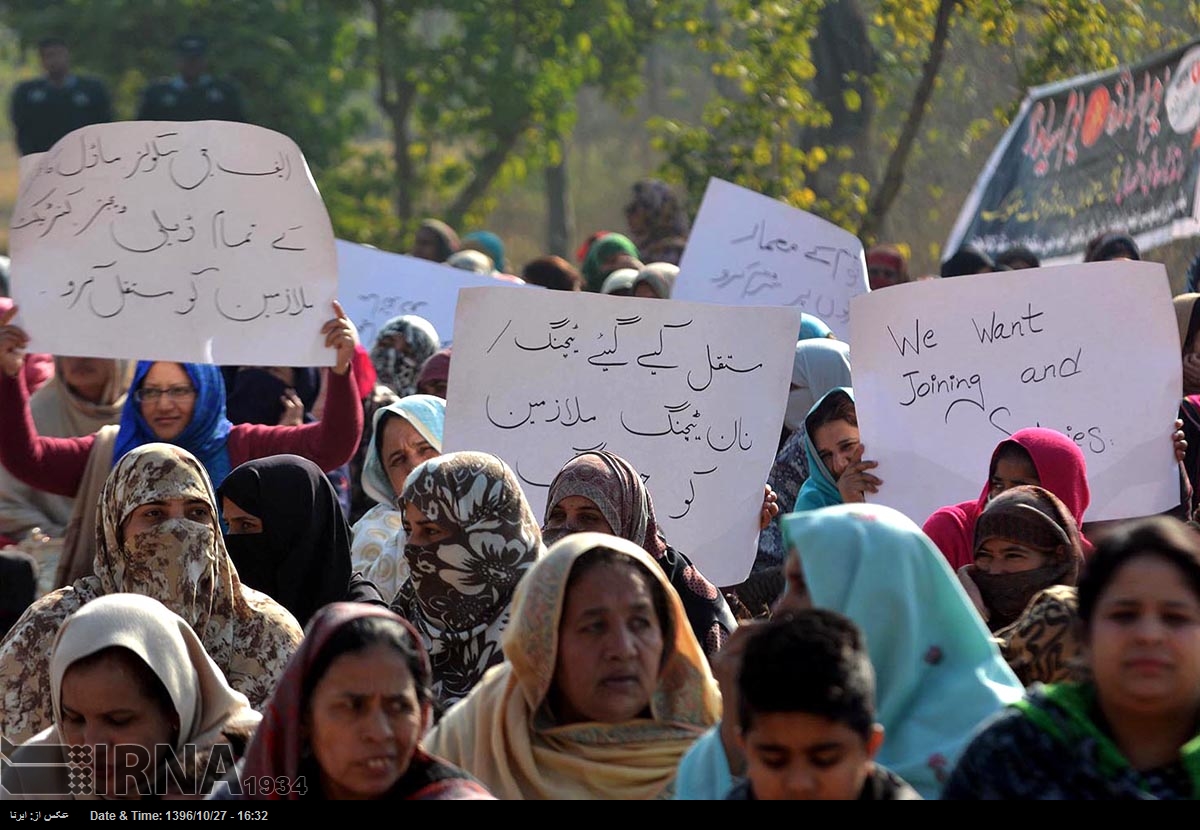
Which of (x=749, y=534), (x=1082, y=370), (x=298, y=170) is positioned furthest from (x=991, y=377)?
(x=298, y=170)

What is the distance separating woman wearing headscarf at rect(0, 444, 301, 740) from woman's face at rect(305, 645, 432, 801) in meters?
1.16

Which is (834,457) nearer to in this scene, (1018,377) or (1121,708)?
(1018,377)

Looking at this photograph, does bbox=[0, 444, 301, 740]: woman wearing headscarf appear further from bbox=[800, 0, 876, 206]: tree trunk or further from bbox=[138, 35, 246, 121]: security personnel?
bbox=[138, 35, 246, 121]: security personnel

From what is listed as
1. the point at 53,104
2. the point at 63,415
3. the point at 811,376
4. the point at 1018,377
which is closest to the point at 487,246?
the point at 53,104

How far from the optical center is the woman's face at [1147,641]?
270 centimetres

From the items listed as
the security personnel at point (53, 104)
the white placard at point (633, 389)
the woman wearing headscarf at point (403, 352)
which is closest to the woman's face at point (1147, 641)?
the white placard at point (633, 389)

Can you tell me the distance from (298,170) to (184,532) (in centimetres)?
186

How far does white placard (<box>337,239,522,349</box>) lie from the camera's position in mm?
→ 8914

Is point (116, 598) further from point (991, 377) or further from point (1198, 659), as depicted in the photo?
point (991, 377)

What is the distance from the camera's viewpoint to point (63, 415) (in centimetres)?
632

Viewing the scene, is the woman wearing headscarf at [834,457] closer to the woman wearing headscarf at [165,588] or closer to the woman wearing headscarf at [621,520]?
the woman wearing headscarf at [621,520]

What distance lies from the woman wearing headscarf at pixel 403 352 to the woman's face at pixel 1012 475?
10.0ft

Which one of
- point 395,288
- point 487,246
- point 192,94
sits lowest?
point 395,288

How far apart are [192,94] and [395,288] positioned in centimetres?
483
